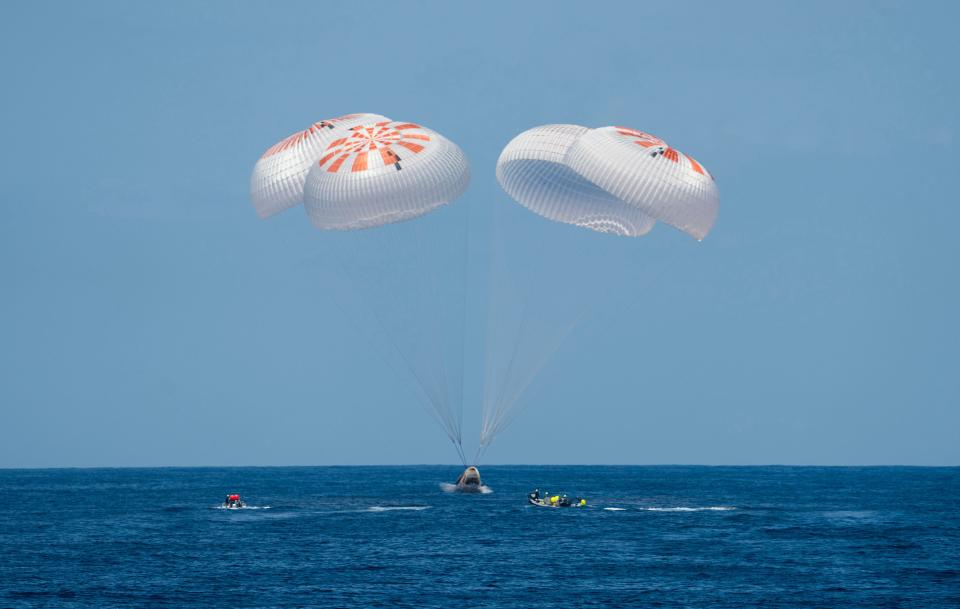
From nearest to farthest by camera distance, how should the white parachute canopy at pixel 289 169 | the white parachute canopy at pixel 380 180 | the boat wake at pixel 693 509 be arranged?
the white parachute canopy at pixel 380 180 → the white parachute canopy at pixel 289 169 → the boat wake at pixel 693 509

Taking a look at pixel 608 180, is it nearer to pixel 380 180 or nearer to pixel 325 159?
pixel 380 180

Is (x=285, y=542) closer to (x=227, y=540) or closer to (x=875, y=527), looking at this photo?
(x=227, y=540)

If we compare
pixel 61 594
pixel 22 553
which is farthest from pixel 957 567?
pixel 22 553

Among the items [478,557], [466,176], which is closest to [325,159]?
[466,176]

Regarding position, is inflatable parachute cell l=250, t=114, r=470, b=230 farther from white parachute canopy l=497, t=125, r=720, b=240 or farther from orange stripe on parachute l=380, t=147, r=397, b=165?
white parachute canopy l=497, t=125, r=720, b=240

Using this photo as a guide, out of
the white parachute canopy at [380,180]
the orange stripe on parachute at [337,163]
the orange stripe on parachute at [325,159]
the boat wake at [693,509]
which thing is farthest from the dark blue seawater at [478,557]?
the orange stripe on parachute at [325,159]

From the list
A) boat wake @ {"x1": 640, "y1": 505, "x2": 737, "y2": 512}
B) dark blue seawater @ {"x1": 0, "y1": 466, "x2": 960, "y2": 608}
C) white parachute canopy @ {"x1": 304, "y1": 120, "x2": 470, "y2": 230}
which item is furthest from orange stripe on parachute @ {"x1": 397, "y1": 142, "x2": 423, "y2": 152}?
boat wake @ {"x1": 640, "y1": 505, "x2": 737, "y2": 512}

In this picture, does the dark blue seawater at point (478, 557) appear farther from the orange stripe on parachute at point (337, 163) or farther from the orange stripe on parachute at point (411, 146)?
the orange stripe on parachute at point (411, 146)
